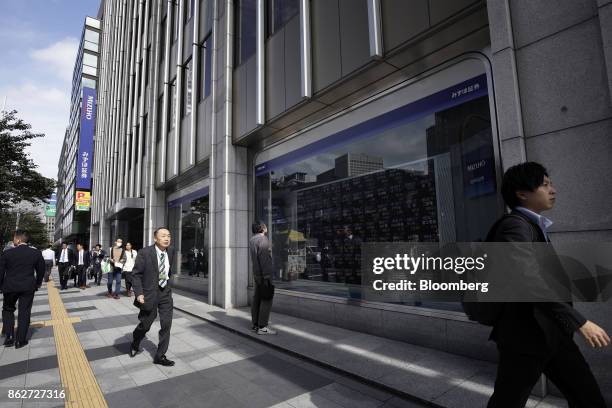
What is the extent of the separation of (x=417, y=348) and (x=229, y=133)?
725 centimetres

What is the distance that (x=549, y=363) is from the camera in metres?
1.99

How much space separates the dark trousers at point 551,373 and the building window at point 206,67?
11.7m

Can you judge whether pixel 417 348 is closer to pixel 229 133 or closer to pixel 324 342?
pixel 324 342

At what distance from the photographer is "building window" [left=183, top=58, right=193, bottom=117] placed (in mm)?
13040

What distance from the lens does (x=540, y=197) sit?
2012 millimetres

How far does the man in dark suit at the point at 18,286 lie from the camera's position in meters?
5.87

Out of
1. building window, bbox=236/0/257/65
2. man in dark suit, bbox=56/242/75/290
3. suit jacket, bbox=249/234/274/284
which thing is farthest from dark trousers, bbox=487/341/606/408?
man in dark suit, bbox=56/242/75/290

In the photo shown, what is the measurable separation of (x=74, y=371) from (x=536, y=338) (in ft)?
17.8

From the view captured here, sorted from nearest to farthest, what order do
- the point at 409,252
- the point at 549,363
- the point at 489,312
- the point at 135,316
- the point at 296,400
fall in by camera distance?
the point at 489,312, the point at 549,363, the point at 296,400, the point at 409,252, the point at 135,316

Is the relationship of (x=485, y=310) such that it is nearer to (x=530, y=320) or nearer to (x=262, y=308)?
(x=530, y=320)

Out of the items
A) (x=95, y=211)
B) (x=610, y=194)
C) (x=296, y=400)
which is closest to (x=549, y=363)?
(x=610, y=194)

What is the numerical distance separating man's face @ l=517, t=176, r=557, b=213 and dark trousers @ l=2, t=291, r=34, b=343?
7511 millimetres

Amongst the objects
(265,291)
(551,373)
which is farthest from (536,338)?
(265,291)

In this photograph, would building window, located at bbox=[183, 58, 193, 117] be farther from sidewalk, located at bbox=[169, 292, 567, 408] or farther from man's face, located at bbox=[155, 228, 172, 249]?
sidewalk, located at bbox=[169, 292, 567, 408]
